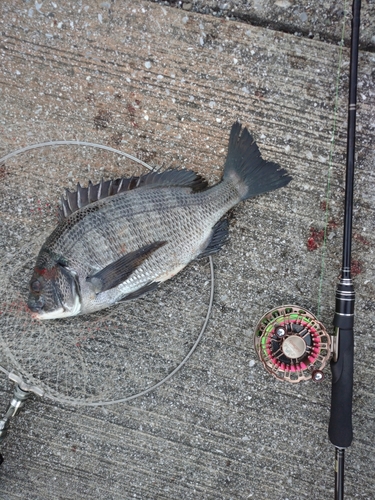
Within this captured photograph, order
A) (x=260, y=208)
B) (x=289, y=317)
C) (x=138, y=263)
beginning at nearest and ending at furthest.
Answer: (x=138, y=263), (x=289, y=317), (x=260, y=208)

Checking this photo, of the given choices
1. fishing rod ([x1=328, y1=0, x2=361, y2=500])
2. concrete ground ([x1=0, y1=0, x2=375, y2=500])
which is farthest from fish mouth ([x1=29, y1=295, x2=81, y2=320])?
fishing rod ([x1=328, y1=0, x2=361, y2=500])

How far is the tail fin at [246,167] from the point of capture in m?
2.08

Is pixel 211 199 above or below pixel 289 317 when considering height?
above

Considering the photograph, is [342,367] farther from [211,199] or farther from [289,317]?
[211,199]

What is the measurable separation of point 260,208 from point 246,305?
1.80 feet

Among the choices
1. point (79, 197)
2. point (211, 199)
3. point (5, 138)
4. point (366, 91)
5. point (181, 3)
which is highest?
point (181, 3)

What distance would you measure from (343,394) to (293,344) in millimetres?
352

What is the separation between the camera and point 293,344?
6.66 ft

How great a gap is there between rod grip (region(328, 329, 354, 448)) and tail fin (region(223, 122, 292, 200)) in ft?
2.74

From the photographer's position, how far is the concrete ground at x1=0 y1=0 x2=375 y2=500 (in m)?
2.21

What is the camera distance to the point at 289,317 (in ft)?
6.91

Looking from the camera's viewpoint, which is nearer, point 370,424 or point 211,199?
point 211,199

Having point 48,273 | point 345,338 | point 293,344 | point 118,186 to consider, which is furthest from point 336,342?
point 48,273

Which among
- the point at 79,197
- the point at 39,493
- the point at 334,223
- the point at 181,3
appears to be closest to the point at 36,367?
the point at 39,493
